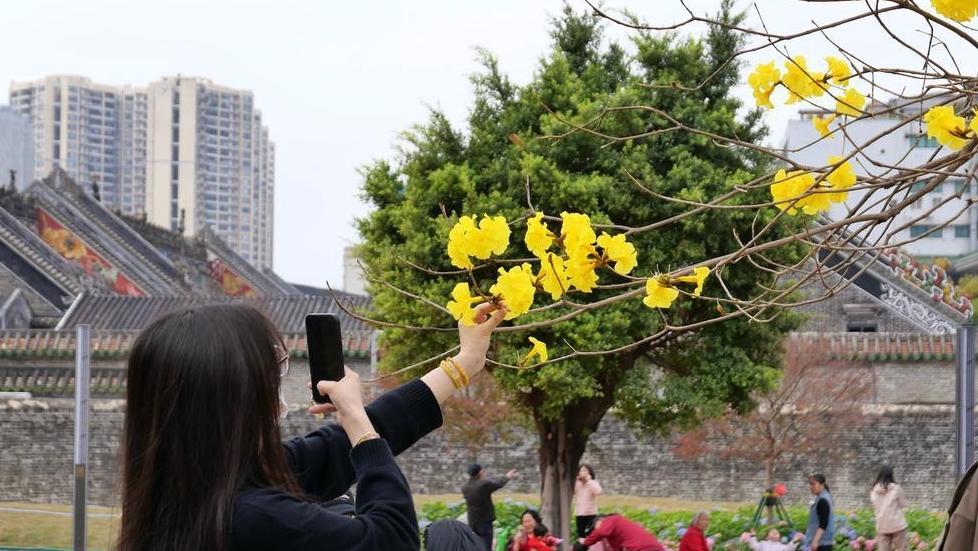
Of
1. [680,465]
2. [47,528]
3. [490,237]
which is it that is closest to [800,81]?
[490,237]

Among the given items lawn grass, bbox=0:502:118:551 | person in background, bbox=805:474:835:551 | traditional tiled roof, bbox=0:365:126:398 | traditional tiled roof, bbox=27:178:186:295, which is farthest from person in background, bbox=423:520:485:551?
traditional tiled roof, bbox=27:178:186:295

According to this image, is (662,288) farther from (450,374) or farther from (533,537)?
(533,537)

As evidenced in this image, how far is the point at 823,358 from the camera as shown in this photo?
18266 mm

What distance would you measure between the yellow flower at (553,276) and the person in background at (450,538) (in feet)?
1.76

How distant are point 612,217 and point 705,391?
1724mm

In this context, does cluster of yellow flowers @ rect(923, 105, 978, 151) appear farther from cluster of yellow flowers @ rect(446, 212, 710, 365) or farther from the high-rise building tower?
the high-rise building tower

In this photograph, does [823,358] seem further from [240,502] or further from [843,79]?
→ [240,502]

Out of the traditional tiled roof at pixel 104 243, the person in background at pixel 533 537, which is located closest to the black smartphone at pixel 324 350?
the person in background at pixel 533 537

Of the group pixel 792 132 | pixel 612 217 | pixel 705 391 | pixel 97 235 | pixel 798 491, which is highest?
pixel 792 132

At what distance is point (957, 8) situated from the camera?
7.65 ft

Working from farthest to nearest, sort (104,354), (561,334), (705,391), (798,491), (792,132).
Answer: (792,132)
(104,354)
(798,491)
(705,391)
(561,334)

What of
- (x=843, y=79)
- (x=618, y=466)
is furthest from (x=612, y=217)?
(x=618, y=466)

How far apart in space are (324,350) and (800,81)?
1.47m

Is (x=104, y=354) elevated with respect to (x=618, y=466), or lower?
elevated
